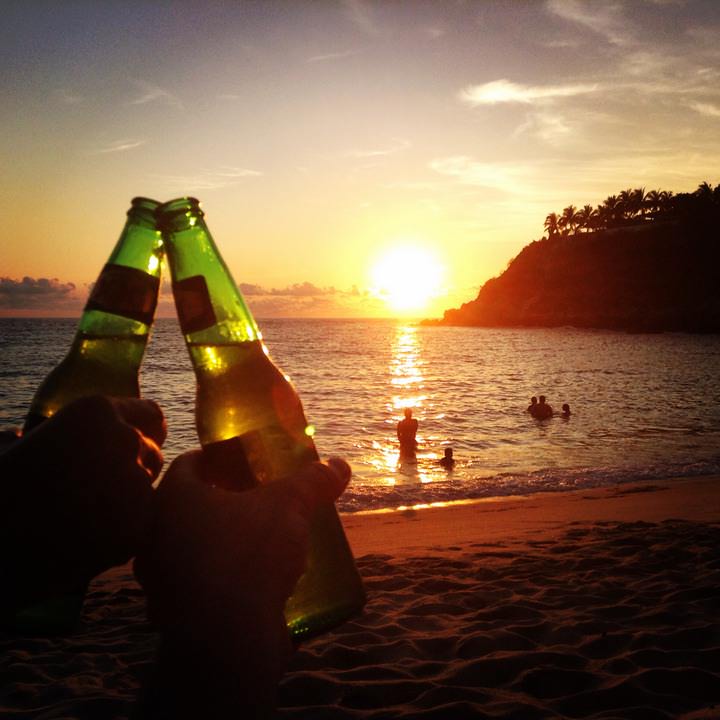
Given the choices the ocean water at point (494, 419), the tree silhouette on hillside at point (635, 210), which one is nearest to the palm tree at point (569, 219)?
the tree silhouette on hillside at point (635, 210)

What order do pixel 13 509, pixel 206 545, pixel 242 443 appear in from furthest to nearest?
pixel 242 443
pixel 206 545
pixel 13 509

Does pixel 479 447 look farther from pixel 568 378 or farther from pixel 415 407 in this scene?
pixel 568 378

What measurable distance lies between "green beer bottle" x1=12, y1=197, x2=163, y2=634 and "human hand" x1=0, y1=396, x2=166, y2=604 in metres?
0.68

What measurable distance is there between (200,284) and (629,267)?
99.1 meters

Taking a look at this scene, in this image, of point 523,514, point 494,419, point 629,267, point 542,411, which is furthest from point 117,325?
point 629,267

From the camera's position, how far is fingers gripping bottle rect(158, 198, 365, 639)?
1.28m

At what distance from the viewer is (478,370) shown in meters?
44.6

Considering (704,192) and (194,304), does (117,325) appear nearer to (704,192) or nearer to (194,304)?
(194,304)

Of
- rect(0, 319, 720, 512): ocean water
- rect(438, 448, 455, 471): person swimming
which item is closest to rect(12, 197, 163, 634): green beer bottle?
rect(0, 319, 720, 512): ocean water

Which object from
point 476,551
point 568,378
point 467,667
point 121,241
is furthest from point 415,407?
point 121,241

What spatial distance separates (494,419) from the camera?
21344 millimetres

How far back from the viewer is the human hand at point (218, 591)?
764mm

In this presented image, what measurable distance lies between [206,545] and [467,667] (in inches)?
123

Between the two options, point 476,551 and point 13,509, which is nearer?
point 13,509
